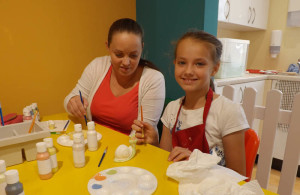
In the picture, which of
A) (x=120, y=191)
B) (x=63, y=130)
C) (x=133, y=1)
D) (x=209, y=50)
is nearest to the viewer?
(x=120, y=191)

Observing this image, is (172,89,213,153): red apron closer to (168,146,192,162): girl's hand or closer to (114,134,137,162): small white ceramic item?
(168,146,192,162): girl's hand

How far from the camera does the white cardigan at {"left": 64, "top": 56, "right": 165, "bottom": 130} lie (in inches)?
49.4

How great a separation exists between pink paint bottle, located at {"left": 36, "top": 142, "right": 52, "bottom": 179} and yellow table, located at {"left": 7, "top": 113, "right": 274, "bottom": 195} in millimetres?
26

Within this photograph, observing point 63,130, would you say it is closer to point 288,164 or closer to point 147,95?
point 147,95

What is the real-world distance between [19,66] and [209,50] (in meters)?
1.46

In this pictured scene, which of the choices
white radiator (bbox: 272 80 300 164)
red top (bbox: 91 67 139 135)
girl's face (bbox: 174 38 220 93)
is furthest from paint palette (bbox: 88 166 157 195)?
white radiator (bbox: 272 80 300 164)

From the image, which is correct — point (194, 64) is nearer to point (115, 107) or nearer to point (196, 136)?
point (196, 136)

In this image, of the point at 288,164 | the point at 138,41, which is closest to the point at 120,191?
the point at 138,41

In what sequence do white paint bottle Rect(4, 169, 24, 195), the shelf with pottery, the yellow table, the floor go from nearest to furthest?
white paint bottle Rect(4, 169, 24, 195)
the yellow table
the floor
the shelf with pottery

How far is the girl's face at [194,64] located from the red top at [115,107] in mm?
388

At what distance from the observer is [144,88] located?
4.18 ft

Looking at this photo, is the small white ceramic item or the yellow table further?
the small white ceramic item

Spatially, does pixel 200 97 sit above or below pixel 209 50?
below

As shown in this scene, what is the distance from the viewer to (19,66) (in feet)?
5.38
